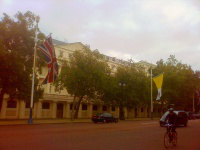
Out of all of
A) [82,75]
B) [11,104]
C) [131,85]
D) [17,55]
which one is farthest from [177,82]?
[17,55]

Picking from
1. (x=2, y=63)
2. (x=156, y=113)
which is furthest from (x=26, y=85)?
(x=156, y=113)

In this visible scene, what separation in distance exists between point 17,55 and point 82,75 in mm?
12292

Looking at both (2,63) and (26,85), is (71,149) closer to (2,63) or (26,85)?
(2,63)

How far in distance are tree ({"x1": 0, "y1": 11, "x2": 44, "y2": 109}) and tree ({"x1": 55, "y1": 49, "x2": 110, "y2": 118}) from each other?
6858mm

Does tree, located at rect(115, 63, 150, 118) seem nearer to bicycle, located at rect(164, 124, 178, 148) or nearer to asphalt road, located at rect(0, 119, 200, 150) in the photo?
asphalt road, located at rect(0, 119, 200, 150)

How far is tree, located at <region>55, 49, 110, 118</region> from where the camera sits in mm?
37281

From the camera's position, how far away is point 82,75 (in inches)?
1474

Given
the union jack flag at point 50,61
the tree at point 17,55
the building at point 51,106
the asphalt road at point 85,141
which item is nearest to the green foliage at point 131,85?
the building at point 51,106

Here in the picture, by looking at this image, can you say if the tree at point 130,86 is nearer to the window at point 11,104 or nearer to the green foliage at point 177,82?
the green foliage at point 177,82

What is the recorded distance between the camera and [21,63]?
1129 inches

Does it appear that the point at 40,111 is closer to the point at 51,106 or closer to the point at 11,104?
the point at 51,106

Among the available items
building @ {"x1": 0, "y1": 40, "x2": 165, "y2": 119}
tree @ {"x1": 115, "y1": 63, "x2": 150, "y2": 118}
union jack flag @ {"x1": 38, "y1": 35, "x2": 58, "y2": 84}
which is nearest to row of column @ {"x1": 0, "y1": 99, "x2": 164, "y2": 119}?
building @ {"x1": 0, "y1": 40, "x2": 165, "y2": 119}

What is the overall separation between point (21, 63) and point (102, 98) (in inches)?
872

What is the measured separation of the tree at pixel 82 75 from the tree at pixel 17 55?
270 inches
